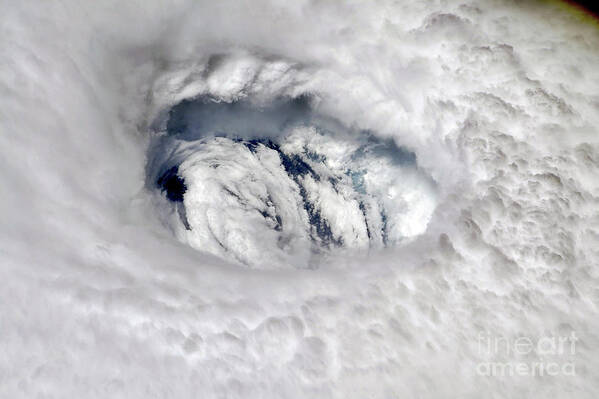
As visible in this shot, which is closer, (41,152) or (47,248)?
(47,248)

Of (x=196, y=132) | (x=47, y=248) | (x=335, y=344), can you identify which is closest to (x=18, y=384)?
(x=47, y=248)

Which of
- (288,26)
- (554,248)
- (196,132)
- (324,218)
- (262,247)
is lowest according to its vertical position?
(262,247)

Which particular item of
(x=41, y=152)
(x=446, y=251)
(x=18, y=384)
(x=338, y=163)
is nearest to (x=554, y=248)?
(x=446, y=251)

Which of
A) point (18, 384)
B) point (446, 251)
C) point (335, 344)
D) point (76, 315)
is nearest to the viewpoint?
point (18, 384)

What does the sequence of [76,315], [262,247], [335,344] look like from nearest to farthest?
[76,315] → [335,344] → [262,247]

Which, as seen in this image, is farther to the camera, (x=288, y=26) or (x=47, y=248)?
(x=288, y=26)

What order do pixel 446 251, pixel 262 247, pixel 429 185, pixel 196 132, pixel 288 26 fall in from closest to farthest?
pixel 446 251 → pixel 288 26 → pixel 429 185 → pixel 196 132 → pixel 262 247

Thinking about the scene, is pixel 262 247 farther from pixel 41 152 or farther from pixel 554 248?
pixel 554 248

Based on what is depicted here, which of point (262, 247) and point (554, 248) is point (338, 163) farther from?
point (554, 248)

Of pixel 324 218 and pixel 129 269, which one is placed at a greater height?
pixel 129 269
